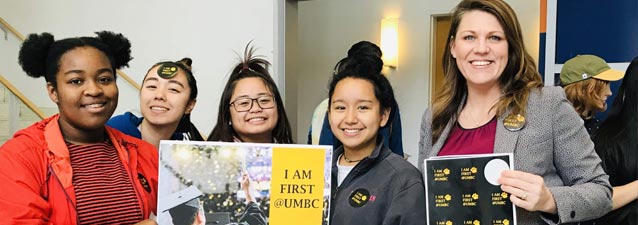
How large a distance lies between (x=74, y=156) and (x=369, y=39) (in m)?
4.87

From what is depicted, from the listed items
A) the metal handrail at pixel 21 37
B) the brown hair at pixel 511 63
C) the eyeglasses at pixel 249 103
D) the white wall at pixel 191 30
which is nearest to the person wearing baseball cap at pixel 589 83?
the brown hair at pixel 511 63

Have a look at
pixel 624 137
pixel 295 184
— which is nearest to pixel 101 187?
pixel 295 184

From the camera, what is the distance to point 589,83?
9.15 feet

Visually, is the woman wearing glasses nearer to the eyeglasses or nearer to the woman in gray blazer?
the eyeglasses

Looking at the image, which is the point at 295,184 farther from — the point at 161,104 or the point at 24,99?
the point at 24,99

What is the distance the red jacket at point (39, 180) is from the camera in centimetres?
131

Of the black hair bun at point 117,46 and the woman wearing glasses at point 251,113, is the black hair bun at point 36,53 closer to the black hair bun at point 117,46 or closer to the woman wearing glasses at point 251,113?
the black hair bun at point 117,46

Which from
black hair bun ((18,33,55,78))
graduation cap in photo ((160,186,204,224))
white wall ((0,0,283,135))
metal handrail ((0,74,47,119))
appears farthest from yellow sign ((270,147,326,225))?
metal handrail ((0,74,47,119))

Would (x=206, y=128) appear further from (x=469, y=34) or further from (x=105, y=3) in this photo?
(x=469, y=34)

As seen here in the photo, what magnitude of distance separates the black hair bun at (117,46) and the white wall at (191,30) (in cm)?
247

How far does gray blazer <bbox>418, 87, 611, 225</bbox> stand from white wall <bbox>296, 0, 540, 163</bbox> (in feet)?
13.4

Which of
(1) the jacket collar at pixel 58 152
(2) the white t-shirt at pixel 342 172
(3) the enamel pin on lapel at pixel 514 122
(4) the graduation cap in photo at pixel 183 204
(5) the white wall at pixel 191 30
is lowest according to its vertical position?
(4) the graduation cap in photo at pixel 183 204

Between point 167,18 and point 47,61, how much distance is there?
3.25m

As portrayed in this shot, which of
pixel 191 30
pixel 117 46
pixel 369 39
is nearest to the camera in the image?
pixel 117 46
